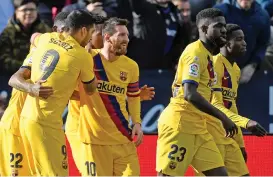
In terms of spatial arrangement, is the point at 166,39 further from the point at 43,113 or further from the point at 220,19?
the point at 43,113

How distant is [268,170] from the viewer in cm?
1123

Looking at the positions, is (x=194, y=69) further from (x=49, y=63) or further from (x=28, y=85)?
(x=28, y=85)

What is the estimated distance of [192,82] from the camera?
8.71m

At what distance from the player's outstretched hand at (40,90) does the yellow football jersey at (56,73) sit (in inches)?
4.1

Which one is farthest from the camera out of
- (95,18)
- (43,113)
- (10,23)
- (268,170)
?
(10,23)

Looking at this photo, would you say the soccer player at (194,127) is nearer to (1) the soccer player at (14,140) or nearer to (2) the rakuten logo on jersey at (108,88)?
(2) the rakuten logo on jersey at (108,88)

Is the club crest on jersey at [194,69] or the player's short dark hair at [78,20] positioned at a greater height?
Answer: the player's short dark hair at [78,20]

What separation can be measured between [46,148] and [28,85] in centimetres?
59

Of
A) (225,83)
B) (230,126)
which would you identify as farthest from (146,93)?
(230,126)

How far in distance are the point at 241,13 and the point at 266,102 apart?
4.58 ft

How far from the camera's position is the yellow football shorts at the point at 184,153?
925 cm

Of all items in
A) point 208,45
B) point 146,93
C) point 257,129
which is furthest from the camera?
point 146,93

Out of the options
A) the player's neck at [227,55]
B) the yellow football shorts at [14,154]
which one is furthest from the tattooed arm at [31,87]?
the player's neck at [227,55]

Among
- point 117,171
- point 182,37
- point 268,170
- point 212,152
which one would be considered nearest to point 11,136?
point 117,171
